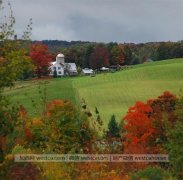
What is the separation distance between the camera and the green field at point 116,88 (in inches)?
2589

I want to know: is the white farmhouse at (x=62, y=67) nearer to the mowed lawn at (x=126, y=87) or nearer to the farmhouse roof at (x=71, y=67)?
the farmhouse roof at (x=71, y=67)

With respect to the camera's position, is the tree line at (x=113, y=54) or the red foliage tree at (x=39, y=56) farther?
the tree line at (x=113, y=54)

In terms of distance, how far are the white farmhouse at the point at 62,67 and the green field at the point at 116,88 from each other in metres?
31.7

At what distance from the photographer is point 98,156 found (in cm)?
1706

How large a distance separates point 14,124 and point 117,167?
30.8 ft

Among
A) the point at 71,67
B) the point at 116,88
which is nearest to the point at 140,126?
the point at 116,88

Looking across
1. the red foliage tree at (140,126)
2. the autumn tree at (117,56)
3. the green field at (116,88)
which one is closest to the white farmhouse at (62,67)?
the autumn tree at (117,56)

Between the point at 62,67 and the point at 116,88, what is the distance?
2310 inches

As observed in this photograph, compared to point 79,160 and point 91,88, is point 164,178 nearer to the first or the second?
point 79,160

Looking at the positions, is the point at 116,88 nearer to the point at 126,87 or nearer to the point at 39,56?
the point at 126,87

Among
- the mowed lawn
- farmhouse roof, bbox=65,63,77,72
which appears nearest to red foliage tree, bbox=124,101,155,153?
the mowed lawn

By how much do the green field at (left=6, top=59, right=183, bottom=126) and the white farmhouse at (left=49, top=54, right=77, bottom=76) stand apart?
31.7 meters

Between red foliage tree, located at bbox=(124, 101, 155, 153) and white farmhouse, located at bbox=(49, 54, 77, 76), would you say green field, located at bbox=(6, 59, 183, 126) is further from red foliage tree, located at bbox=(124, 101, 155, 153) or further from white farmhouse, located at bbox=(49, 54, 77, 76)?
white farmhouse, located at bbox=(49, 54, 77, 76)

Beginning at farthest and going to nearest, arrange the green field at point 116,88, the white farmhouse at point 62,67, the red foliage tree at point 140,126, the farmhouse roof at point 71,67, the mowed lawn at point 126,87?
the white farmhouse at point 62,67 → the farmhouse roof at point 71,67 → the mowed lawn at point 126,87 → the green field at point 116,88 → the red foliage tree at point 140,126
